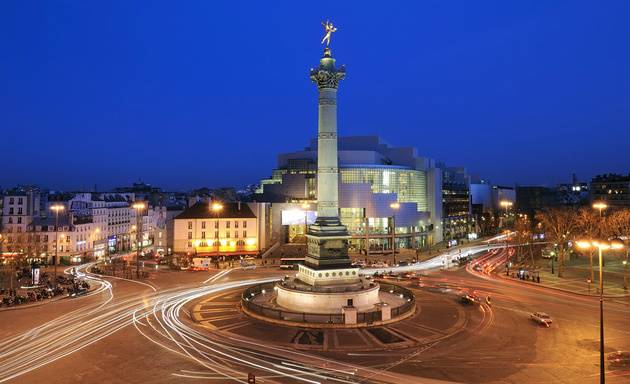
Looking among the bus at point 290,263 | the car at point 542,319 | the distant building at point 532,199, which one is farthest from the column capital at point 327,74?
the distant building at point 532,199

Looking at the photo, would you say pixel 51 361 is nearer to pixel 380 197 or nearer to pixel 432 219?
pixel 380 197

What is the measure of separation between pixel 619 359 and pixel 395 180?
8237 cm

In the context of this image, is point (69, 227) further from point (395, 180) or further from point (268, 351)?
point (268, 351)

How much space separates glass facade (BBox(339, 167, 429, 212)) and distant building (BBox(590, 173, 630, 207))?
60875 millimetres

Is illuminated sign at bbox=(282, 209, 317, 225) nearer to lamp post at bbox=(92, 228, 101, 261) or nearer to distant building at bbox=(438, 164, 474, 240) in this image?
lamp post at bbox=(92, 228, 101, 261)

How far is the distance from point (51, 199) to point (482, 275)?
94.7m

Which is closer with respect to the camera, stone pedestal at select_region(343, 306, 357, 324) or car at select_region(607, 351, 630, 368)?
car at select_region(607, 351, 630, 368)

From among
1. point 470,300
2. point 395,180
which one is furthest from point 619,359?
point 395,180

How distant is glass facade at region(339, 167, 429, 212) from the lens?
339ft

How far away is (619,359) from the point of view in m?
26.0

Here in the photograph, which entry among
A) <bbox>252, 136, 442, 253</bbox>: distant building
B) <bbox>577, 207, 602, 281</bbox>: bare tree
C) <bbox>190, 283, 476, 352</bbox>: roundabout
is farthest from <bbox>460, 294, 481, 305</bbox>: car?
<bbox>252, 136, 442, 253</bbox>: distant building

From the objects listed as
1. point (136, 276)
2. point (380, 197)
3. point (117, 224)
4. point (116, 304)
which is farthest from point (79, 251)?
point (380, 197)

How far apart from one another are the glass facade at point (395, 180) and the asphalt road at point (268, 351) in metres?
62.6

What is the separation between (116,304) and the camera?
140 ft
